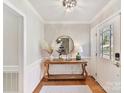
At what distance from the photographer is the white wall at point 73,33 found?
7.65 meters

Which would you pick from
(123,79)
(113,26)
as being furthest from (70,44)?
(123,79)

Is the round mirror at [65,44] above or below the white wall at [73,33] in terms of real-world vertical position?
below

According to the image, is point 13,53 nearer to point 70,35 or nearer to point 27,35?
point 27,35

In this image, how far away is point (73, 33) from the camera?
773 cm

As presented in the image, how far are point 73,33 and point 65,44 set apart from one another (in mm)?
623

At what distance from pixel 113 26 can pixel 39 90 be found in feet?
9.64

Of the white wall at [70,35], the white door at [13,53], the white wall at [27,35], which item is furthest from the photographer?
the white wall at [70,35]

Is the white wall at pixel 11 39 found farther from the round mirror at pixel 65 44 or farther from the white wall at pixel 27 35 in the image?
the round mirror at pixel 65 44

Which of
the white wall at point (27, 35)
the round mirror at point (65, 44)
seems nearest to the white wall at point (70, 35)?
the round mirror at point (65, 44)

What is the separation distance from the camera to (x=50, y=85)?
591 centimetres

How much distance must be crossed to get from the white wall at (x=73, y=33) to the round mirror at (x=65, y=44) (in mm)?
165

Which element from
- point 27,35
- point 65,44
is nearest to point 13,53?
point 27,35

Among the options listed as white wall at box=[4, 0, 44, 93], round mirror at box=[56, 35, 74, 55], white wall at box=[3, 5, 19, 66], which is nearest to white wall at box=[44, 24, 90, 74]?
round mirror at box=[56, 35, 74, 55]

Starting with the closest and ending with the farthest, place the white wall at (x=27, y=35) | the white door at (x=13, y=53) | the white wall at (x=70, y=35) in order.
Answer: the white wall at (x=27, y=35) → the white door at (x=13, y=53) → the white wall at (x=70, y=35)
